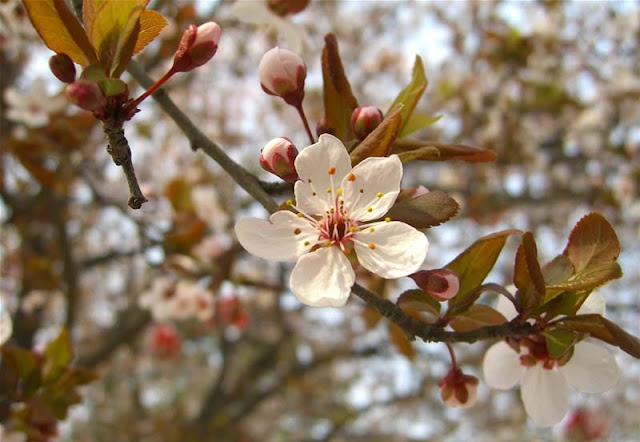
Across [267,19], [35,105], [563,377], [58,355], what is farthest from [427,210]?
[35,105]

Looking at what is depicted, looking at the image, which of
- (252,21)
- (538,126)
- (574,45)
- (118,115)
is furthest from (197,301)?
(574,45)

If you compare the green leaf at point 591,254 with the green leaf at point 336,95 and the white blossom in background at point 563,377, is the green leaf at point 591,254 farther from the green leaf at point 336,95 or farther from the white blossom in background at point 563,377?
the green leaf at point 336,95

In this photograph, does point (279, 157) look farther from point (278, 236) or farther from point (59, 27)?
point (59, 27)

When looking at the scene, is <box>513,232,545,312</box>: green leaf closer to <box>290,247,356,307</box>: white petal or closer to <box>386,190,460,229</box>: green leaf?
<box>386,190,460,229</box>: green leaf

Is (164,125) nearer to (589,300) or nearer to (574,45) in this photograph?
(574,45)

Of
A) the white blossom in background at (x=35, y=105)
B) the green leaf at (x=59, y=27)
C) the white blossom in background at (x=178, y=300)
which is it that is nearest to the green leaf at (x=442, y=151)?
the green leaf at (x=59, y=27)

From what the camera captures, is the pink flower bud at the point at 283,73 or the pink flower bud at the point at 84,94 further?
the pink flower bud at the point at 283,73
